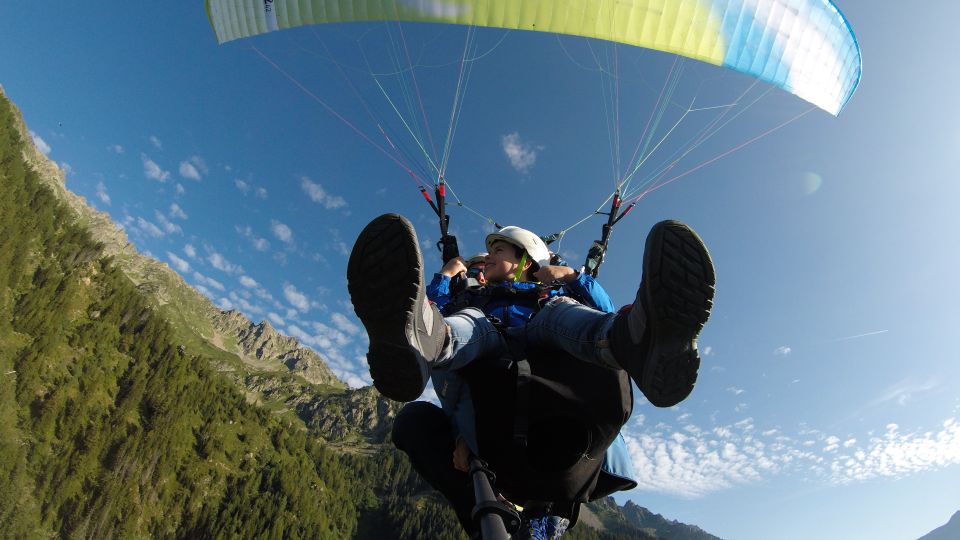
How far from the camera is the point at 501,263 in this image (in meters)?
4.21

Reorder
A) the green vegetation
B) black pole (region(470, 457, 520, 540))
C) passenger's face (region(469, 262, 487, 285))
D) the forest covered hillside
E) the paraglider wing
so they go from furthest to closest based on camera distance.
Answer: the forest covered hillside
the green vegetation
the paraglider wing
passenger's face (region(469, 262, 487, 285))
black pole (region(470, 457, 520, 540))

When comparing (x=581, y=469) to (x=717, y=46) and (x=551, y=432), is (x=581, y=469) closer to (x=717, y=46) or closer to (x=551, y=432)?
(x=551, y=432)

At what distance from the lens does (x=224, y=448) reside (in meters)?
78.4

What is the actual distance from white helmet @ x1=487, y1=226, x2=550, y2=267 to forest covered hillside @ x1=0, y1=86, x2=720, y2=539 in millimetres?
64507

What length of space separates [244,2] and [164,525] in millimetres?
76196

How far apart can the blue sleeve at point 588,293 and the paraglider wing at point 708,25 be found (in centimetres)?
499

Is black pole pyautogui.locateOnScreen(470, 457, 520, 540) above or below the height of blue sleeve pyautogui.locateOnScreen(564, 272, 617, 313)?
below

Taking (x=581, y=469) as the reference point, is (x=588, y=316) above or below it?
above

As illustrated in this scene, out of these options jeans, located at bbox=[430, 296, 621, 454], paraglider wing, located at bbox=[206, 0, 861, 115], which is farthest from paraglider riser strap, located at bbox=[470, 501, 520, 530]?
paraglider wing, located at bbox=[206, 0, 861, 115]

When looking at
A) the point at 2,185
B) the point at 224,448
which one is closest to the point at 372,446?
the point at 224,448

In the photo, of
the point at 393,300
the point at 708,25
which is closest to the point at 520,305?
the point at 393,300

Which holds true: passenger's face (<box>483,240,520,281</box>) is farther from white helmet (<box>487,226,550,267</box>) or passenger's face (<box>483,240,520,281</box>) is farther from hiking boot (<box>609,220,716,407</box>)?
hiking boot (<box>609,220,716,407</box>)

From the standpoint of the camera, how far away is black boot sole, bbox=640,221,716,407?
229cm

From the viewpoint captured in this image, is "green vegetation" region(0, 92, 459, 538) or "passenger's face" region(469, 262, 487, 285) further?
"green vegetation" region(0, 92, 459, 538)
